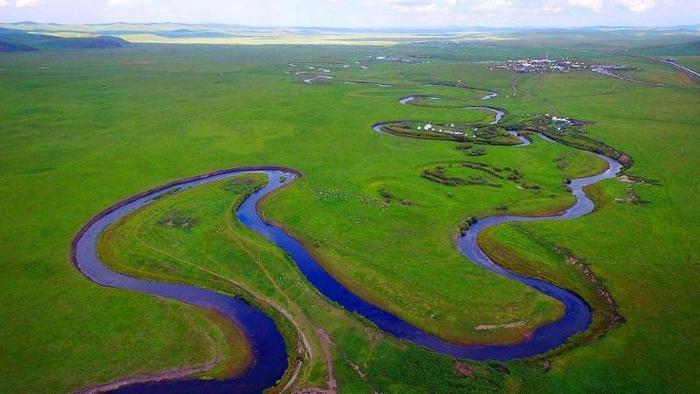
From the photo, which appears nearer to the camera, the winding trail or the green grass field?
the winding trail

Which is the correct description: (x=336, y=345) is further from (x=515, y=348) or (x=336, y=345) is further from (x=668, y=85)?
(x=668, y=85)

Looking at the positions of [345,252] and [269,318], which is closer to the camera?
[269,318]

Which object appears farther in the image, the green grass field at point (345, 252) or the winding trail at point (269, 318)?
the green grass field at point (345, 252)

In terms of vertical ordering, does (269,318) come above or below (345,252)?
below

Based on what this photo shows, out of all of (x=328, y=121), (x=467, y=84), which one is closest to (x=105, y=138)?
(x=328, y=121)
